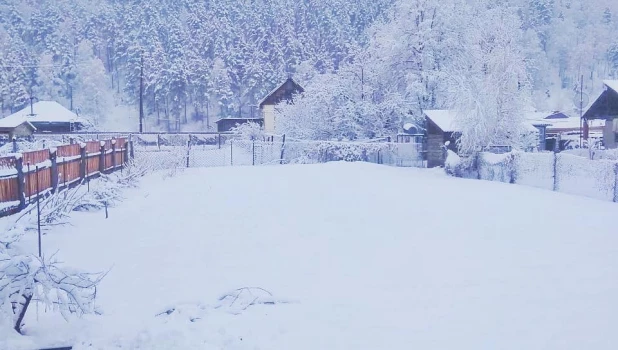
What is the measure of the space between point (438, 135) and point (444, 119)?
2.97ft

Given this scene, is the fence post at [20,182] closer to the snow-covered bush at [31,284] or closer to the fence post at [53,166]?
the fence post at [53,166]

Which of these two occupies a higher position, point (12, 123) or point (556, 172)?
point (12, 123)

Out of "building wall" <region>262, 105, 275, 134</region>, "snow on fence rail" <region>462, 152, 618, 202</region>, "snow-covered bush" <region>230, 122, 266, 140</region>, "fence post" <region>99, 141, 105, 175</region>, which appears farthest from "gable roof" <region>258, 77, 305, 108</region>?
"fence post" <region>99, 141, 105, 175</region>

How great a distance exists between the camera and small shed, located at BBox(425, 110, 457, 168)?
24.6m

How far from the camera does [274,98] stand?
49875mm

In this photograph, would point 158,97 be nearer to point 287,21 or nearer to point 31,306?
point 287,21

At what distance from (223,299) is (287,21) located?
92899mm

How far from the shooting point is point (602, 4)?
5492 inches

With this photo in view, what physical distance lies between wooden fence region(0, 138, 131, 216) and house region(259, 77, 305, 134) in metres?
31.5

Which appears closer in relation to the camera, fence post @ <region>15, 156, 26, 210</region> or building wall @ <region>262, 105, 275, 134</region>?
fence post @ <region>15, 156, 26, 210</region>

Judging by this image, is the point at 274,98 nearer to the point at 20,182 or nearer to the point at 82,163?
the point at 82,163

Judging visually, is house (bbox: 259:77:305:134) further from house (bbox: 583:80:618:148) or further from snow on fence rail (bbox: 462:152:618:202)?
snow on fence rail (bbox: 462:152:618:202)

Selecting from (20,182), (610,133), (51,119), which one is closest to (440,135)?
(610,133)

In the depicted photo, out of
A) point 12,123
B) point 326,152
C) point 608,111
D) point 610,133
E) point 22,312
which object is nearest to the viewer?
point 22,312
